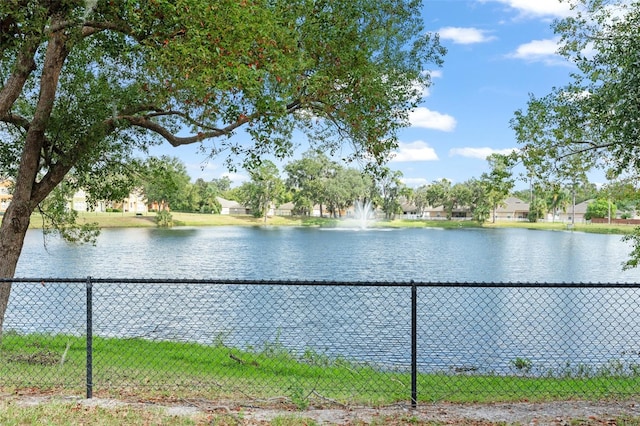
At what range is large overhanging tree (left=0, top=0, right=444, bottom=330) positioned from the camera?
813 centimetres

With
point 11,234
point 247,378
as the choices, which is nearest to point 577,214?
point 247,378

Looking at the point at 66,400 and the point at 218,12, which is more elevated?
the point at 218,12

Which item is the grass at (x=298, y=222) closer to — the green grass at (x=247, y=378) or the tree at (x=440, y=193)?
the tree at (x=440, y=193)

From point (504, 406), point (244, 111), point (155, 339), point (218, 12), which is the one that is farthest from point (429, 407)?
point (155, 339)

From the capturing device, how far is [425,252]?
5091 centimetres

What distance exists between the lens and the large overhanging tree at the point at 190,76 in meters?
8.13

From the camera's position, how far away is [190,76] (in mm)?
8422

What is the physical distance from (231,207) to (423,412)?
425 ft

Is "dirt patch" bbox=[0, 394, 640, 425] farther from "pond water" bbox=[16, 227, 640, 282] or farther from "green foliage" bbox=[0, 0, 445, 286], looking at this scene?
"pond water" bbox=[16, 227, 640, 282]

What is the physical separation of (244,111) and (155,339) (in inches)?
313

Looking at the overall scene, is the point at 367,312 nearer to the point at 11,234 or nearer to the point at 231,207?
the point at 11,234

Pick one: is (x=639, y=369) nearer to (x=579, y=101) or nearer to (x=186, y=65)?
(x=579, y=101)

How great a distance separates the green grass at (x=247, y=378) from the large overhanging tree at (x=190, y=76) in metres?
2.37

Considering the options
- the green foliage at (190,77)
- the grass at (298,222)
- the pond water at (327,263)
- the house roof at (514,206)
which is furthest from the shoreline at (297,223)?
the green foliage at (190,77)
